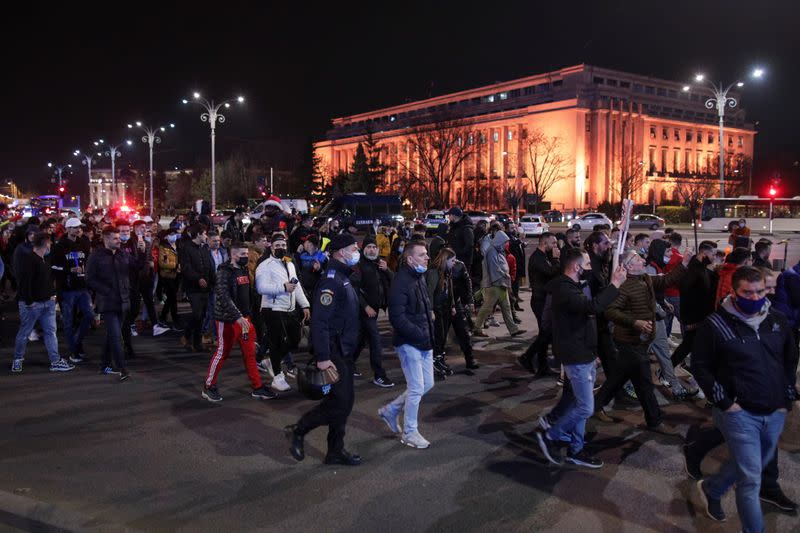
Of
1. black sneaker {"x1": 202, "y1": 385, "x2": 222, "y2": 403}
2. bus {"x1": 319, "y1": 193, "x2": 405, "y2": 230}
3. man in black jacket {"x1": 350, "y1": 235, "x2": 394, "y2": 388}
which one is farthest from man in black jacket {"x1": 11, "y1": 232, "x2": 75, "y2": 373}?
bus {"x1": 319, "y1": 193, "x2": 405, "y2": 230}

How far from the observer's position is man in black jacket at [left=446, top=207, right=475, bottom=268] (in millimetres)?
Result: 12117

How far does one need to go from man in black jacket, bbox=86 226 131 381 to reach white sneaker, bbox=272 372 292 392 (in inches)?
79.0

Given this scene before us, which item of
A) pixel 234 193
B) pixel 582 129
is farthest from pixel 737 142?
pixel 234 193

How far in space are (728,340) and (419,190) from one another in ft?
248

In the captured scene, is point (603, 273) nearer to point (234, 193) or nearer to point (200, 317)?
point (200, 317)

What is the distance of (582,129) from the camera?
266 feet

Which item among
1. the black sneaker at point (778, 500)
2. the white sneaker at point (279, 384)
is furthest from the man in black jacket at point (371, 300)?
the black sneaker at point (778, 500)

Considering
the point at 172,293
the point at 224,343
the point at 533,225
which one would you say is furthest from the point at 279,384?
the point at 533,225

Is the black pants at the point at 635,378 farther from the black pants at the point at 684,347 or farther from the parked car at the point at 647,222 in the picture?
the parked car at the point at 647,222

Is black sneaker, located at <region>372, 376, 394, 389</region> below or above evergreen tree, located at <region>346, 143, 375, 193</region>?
below

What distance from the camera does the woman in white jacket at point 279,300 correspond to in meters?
8.05

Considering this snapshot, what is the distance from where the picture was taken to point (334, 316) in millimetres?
5746

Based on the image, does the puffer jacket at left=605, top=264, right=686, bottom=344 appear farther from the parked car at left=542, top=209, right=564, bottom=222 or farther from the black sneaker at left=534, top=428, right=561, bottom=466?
the parked car at left=542, top=209, right=564, bottom=222

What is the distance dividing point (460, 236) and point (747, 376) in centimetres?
797
